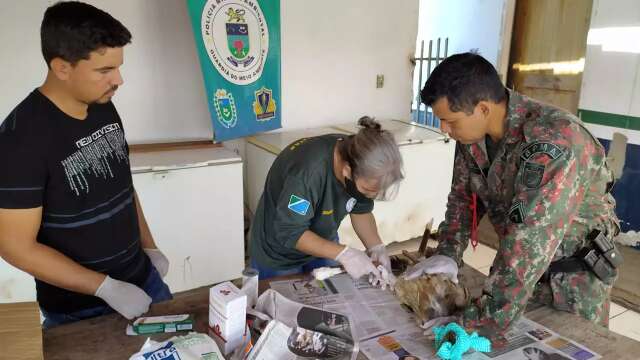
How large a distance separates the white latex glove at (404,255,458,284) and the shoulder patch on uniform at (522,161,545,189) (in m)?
0.41

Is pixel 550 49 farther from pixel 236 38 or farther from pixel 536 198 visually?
pixel 536 198

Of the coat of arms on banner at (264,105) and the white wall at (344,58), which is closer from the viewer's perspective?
the coat of arms on banner at (264,105)

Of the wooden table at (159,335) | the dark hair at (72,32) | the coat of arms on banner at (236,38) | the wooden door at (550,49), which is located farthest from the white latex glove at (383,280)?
the wooden door at (550,49)

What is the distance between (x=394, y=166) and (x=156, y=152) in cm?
179

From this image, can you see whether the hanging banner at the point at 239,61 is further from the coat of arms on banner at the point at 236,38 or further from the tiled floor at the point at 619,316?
the tiled floor at the point at 619,316

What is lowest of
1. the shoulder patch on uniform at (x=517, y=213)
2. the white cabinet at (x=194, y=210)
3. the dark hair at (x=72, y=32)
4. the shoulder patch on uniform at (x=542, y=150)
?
the white cabinet at (x=194, y=210)

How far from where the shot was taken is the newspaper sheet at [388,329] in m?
1.14

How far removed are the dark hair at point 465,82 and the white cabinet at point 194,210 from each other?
5.13 feet

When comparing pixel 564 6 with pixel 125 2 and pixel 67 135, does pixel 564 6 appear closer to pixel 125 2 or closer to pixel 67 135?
pixel 125 2

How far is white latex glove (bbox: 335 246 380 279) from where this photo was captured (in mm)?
1492

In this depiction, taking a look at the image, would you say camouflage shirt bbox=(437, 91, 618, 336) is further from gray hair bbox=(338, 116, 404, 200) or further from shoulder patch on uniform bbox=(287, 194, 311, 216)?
shoulder patch on uniform bbox=(287, 194, 311, 216)

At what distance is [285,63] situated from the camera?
3.28 meters

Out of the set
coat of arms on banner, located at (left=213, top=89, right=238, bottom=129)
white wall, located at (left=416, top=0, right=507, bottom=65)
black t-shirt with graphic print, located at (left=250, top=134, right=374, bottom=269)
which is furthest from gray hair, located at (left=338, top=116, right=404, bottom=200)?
white wall, located at (left=416, top=0, right=507, bottom=65)

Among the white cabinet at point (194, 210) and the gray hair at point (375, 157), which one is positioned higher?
the gray hair at point (375, 157)
